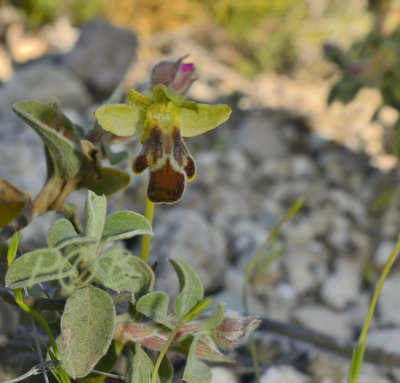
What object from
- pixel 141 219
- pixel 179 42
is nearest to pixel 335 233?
pixel 141 219

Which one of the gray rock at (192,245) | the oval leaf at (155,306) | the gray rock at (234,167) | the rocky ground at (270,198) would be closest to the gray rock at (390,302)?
the rocky ground at (270,198)

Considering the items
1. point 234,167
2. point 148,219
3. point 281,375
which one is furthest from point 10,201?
point 234,167

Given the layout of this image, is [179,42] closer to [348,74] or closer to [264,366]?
[348,74]

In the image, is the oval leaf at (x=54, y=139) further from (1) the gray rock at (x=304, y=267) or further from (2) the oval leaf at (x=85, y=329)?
(1) the gray rock at (x=304, y=267)

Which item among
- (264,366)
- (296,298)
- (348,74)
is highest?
(348,74)

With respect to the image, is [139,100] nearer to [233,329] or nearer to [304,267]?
[233,329]
